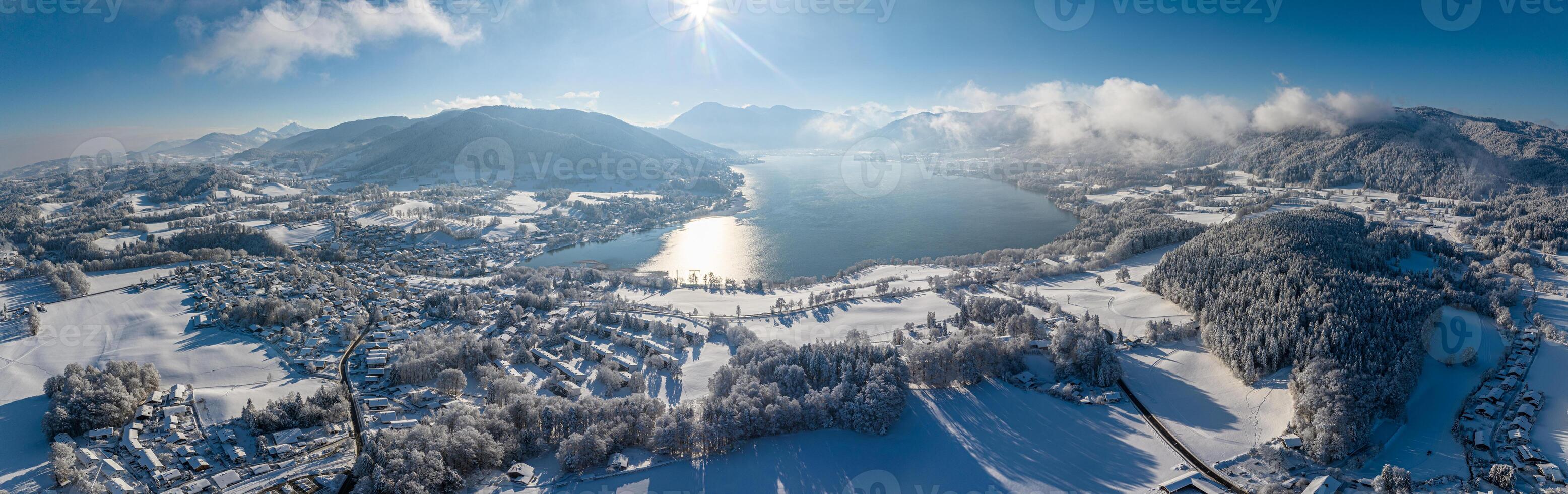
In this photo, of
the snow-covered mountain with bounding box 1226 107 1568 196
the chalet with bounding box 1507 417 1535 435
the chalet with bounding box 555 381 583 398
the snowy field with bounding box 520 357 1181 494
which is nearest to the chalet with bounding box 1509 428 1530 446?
the chalet with bounding box 1507 417 1535 435

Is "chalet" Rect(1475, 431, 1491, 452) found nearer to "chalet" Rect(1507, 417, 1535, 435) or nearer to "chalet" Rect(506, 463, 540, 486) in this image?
"chalet" Rect(1507, 417, 1535, 435)

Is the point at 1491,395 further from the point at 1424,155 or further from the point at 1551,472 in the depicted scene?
the point at 1424,155

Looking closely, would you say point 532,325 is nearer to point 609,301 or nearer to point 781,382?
point 609,301

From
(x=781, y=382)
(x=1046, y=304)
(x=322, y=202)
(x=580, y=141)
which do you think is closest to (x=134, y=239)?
(x=322, y=202)

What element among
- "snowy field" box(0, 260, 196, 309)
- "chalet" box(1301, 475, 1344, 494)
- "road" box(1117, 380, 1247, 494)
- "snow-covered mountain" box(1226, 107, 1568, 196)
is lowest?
"road" box(1117, 380, 1247, 494)

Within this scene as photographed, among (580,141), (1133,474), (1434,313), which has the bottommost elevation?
(1133,474)

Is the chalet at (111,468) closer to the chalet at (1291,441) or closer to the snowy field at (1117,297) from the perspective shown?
the chalet at (1291,441)

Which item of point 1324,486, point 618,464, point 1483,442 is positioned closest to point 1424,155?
point 1483,442
